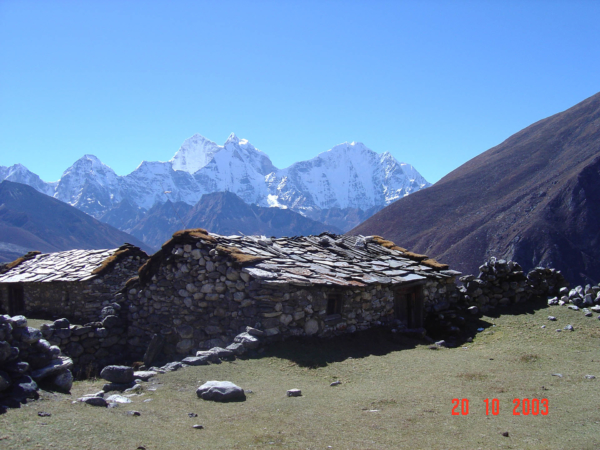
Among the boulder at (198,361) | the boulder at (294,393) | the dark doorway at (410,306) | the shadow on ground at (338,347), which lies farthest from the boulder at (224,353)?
the dark doorway at (410,306)

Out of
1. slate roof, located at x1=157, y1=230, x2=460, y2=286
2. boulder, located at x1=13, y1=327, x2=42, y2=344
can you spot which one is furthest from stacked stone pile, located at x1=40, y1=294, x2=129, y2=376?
boulder, located at x1=13, y1=327, x2=42, y2=344

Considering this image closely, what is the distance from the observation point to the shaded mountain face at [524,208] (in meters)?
63.3

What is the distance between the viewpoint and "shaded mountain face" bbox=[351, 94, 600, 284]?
63.3 meters

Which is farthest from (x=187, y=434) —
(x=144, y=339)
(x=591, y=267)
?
(x=591, y=267)

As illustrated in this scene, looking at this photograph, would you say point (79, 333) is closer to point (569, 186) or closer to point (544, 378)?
point (544, 378)

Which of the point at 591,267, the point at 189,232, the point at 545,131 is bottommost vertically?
the point at 591,267

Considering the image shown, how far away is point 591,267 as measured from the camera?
2346 inches

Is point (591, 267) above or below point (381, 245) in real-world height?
below

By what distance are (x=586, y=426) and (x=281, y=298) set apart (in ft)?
21.8

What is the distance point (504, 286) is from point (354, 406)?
1090 centimetres

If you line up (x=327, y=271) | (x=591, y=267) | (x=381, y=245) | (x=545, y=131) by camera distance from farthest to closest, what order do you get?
1. (x=545, y=131)
2. (x=591, y=267)
3. (x=381, y=245)
4. (x=327, y=271)

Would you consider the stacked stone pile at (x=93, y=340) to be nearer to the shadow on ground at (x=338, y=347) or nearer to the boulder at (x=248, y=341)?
the boulder at (x=248, y=341)

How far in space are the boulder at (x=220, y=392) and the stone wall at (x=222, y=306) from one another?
10.4ft
